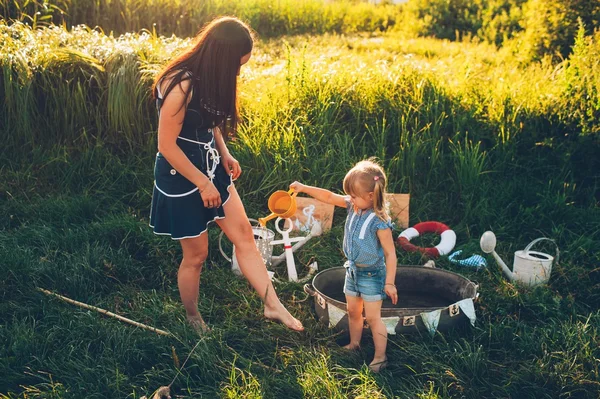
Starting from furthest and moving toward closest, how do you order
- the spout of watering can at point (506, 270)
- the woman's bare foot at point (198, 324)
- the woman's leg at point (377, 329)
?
the spout of watering can at point (506, 270)
the woman's bare foot at point (198, 324)
the woman's leg at point (377, 329)

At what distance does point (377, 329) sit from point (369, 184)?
2.39ft


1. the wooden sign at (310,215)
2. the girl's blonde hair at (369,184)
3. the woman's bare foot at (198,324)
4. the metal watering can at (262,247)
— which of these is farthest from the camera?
the wooden sign at (310,215)

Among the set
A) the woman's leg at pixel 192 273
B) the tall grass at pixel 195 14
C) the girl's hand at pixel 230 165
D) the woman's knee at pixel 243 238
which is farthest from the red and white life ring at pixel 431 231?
the tall grass at pixel 195 14

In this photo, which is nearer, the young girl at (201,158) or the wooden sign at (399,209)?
the young girl at (201,158)

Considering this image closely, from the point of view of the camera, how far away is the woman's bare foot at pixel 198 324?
130 inches

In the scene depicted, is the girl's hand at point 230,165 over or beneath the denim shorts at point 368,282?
over

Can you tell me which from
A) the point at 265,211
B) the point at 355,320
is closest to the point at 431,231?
the point at 265,211

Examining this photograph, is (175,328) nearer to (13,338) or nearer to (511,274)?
(13,338)

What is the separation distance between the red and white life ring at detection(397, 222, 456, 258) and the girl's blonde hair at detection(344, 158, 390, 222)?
1309 mm

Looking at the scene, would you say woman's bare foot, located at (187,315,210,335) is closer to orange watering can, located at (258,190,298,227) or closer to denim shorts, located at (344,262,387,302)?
orange watering can, located at (258,190,298,227)

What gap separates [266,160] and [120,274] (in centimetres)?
146

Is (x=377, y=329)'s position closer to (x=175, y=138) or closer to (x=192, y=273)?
(x=192, y=273)

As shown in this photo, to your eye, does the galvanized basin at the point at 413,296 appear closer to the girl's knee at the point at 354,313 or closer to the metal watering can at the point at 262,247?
the girl's knee at the point at 354,313

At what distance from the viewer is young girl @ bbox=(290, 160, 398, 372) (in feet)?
10.2
